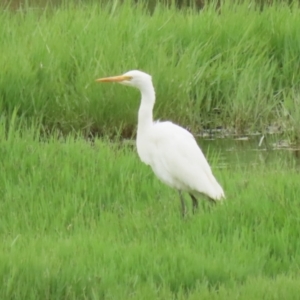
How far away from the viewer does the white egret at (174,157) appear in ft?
19.8

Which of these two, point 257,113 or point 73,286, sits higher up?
point 73,286

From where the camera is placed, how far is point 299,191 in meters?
5.91

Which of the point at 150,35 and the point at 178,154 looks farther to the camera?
the point at 150,35

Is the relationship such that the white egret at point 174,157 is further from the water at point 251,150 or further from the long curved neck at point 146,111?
the water at point 251,150

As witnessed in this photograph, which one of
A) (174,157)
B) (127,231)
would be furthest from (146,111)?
(127,231)

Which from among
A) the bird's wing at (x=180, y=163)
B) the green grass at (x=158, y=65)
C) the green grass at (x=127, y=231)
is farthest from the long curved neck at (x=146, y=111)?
the green grass at (x=158, y=65)

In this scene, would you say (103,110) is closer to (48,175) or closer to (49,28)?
(49,28)

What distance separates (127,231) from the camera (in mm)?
5523

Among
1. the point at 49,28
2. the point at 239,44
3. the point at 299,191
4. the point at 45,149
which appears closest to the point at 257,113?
the point at 239,44

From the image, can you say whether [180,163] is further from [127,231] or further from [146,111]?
[127,231]

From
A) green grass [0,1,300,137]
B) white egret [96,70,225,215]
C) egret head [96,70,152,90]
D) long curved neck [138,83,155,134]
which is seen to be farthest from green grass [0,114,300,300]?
green grass [0,1,300,137]

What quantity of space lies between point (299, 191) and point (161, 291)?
1.65 metres

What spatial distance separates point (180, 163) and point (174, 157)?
6 cm

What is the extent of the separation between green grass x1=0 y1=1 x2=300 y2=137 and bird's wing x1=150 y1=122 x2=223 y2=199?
2723mm
